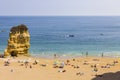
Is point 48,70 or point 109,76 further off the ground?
point 48,70

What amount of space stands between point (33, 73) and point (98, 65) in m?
12.1

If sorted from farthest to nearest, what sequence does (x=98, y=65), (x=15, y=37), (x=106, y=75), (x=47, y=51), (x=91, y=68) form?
1. (x=47, y=51)
2. (x=15, y=37)
3. (x=98, y=65)
4. (x=91, y=68)
5. (x=106, y=75)

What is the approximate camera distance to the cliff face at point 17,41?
57.6 metres

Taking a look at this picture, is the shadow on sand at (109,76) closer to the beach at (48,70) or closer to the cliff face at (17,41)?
the beach at (48,70)

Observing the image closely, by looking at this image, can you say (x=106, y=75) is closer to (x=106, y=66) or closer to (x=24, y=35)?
(x=106, y=66)

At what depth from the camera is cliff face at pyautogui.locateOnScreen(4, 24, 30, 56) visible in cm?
5762

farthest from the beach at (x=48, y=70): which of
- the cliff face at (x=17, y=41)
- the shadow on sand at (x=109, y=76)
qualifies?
the cliff face at (x=17, y=41)

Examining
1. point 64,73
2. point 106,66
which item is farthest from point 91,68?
point 64,73

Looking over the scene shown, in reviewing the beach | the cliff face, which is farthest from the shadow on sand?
the cliff face

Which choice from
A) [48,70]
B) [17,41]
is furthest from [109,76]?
[17,41]

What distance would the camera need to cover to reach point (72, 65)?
169 feet

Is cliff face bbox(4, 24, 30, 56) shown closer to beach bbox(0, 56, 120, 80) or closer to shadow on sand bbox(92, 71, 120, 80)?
beach bbox(0, 56, 120, 80)

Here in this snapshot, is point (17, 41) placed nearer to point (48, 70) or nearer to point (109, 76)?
point (48, 70)

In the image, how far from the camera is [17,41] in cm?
5838
